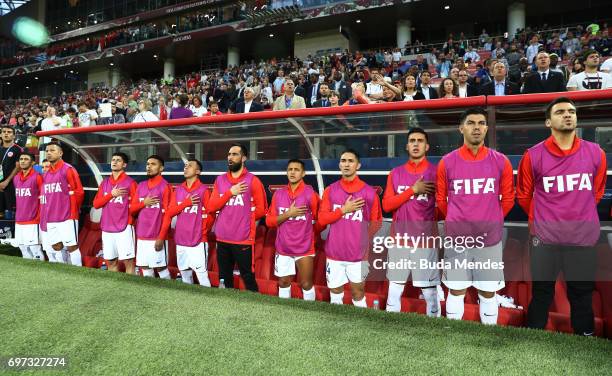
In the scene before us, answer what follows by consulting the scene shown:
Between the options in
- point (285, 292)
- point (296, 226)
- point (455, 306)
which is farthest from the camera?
point (285, 292)

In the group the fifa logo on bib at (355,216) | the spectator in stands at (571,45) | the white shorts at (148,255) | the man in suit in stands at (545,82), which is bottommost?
the white shorts at (148,255)

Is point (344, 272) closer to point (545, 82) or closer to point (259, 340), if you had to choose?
point (259, 340)

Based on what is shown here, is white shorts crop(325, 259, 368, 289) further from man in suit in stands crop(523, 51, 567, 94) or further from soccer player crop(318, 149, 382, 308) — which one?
man in suit in stands crop(523, 51, 567, 94)

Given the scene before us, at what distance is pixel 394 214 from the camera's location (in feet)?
11.0

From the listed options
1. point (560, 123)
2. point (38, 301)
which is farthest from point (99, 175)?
point (560, 123)

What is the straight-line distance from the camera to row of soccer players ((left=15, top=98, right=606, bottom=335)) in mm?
2592

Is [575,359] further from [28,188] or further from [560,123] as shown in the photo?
[28,188]

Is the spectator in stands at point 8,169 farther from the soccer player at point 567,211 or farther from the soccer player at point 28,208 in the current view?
the soccer player at point 567,211

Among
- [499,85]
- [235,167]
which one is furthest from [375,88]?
[235,167]

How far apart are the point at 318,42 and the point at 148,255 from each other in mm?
22136

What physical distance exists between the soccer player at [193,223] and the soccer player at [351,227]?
1429 mm

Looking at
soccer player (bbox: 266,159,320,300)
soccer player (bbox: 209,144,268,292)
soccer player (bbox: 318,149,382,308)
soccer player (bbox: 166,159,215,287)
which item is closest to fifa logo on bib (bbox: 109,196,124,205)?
soccer player (bbox: 166,159,215,287)

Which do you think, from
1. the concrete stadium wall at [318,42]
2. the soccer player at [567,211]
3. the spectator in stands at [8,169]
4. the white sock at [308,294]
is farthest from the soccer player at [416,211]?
the concrete stadium wall at [318,42]

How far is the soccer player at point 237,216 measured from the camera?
4.01 meters
